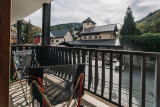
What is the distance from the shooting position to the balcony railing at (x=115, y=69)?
1.21 meters

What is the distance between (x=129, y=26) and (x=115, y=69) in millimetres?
21629

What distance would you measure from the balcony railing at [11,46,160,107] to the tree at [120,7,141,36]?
19.8 meters

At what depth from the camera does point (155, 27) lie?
73.4 feet

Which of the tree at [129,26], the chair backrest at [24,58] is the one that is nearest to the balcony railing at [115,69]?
the chair backrest at [24,58]

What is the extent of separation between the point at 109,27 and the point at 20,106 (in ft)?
89.7

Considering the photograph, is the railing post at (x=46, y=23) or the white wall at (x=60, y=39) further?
the white wall at (x=60, y=39)

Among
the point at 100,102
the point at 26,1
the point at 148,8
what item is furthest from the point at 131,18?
the point at 148,8

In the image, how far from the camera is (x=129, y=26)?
20203 millimetres

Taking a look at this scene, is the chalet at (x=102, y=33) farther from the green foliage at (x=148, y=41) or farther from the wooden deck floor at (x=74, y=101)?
the wooden deck floor at (x=74, y=101)

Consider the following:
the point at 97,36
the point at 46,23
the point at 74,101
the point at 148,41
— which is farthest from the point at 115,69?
the point at 97,36

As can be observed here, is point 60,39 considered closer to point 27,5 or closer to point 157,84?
point 27,5

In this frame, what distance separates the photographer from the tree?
784 inches

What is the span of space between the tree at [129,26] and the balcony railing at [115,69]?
19.8m
